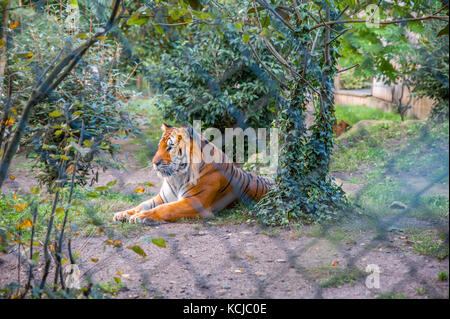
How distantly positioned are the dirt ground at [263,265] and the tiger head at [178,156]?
1.89ft

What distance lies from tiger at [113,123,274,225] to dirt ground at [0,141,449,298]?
0.42 m

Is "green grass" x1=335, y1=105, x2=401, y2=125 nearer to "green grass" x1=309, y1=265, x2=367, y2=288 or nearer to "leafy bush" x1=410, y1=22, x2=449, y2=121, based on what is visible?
"leafy bush" x1=410, y1=22, x2=449, y2=121

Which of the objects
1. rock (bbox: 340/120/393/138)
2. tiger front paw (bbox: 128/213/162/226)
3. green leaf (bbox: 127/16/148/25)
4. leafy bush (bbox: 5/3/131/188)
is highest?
green leaf (bbox: 127/16/148/25)

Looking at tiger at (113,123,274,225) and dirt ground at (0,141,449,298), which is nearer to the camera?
dirt ground at (0,141,449,298)

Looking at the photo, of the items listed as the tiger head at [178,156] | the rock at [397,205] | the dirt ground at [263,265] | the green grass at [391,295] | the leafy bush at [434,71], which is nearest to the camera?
the green grass at [391,295]

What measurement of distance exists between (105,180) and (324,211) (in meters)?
2.54

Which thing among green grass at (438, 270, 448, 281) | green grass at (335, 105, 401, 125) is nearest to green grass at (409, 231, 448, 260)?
green grass at (438, 270, 448, 281)

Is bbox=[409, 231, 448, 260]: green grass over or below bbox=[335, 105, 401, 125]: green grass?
below

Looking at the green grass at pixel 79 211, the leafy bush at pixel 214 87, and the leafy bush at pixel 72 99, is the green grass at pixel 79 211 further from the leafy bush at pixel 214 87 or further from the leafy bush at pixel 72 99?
the leafy bush at pixel 214 87

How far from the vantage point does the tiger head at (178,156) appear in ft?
10.2

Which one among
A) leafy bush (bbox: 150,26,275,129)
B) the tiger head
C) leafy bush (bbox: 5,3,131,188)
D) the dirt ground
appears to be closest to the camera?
the dirt ground

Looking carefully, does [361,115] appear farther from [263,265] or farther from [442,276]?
[442,276]

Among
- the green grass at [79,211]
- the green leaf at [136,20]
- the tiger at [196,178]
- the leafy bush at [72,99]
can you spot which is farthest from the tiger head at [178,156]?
the green leaf at [136,20]

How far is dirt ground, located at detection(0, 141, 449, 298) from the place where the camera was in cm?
172
